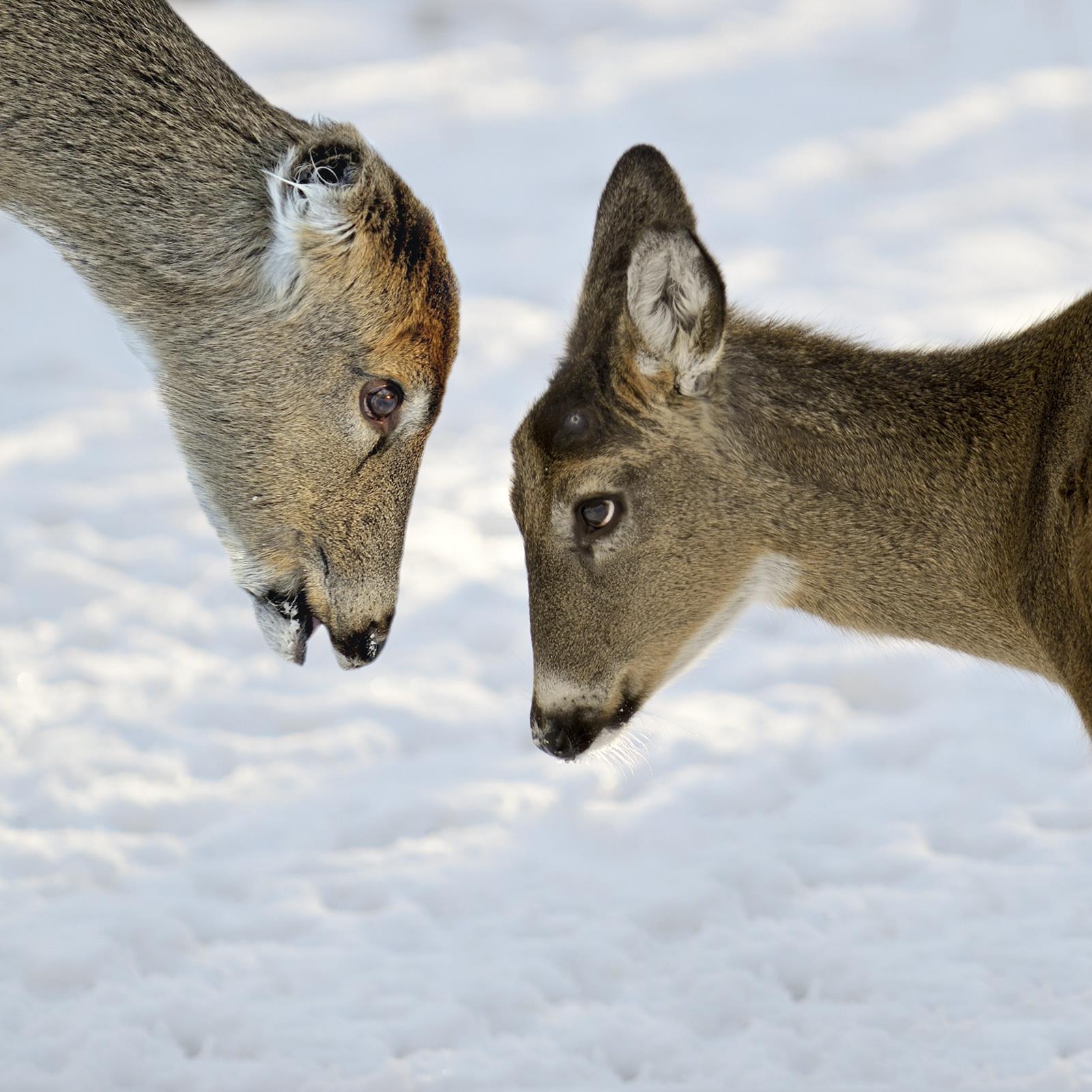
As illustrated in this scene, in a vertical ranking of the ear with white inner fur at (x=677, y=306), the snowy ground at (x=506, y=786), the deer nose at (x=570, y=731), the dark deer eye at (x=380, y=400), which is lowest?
the snowy ground at (x=506, y=786)

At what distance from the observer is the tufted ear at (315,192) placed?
390 centimetres

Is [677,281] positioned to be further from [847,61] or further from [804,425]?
[847,61]

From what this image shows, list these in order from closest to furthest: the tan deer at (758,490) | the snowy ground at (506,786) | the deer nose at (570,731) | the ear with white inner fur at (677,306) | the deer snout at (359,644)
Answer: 1. the ear with white inner fur at (677,306)
2. the tan deer at (758,490)
3. the deer nose at (570,731)
4. the deer snout at (359,644)
5. the snowy ground at (506,786)

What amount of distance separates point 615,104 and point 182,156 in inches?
227

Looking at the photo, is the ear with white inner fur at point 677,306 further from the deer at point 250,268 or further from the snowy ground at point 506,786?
the snowy ground at point 506,786

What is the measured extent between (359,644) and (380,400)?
2.21ft

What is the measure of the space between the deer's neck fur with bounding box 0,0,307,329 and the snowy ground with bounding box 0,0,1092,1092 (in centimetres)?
230

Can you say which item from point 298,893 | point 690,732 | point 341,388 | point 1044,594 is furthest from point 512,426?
point 1044,594

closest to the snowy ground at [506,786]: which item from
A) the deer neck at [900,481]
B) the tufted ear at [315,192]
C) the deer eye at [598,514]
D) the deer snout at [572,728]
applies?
the deer neck at [900,481]

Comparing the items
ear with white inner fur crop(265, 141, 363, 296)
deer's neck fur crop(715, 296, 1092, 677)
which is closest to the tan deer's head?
ear with white inner fur crop(265, 141, 363, 296)

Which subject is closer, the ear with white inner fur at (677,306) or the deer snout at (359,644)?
the ear with white inner fur at (677,306)

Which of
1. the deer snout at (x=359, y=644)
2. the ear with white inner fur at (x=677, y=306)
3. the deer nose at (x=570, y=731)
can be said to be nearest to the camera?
the ear with white inner fur at (x=677, y=306)

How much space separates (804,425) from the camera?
4.13 meters

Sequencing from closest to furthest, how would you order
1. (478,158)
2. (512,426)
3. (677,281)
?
(677,281) → (512,426) → (478,158)
